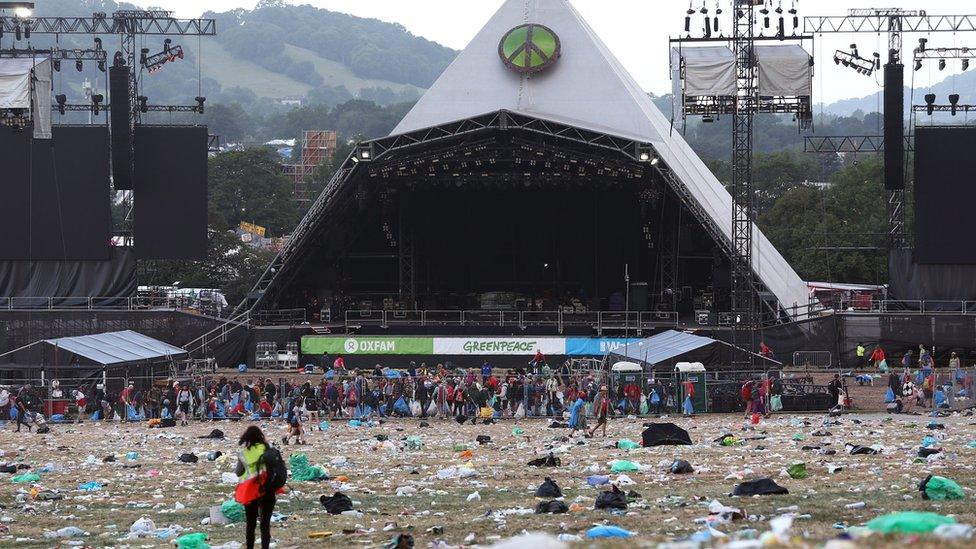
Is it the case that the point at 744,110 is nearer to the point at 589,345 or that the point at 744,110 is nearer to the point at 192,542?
the point at 589,345

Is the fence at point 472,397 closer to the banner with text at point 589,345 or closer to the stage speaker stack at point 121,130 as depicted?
the banner with text at point 589,345

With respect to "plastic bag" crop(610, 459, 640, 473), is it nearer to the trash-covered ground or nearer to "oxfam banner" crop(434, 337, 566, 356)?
the trash-covered ground

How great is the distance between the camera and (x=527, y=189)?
5478cm

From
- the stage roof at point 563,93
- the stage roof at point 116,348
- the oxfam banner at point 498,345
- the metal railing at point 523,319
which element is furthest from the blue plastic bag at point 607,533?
the stage roof at point 563,93

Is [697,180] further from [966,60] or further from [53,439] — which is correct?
[53,439]

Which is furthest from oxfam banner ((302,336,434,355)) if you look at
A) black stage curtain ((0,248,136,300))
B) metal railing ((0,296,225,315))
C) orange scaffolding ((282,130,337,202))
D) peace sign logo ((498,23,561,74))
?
orange scaffolding ((282,130,337,202))

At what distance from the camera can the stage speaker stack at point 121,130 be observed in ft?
146

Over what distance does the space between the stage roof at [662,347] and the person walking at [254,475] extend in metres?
22.6

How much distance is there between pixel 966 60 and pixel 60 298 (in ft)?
96.4

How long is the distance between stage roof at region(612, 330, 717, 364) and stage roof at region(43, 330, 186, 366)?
1224 centimetres

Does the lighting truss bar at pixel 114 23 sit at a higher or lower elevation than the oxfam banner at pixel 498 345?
higher

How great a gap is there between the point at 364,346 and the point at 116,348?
10.4 metres

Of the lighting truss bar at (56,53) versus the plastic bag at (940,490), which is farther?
the lighting truss bar at (56,53)

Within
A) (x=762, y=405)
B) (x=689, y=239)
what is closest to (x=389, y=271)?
(x=689, y=239)
